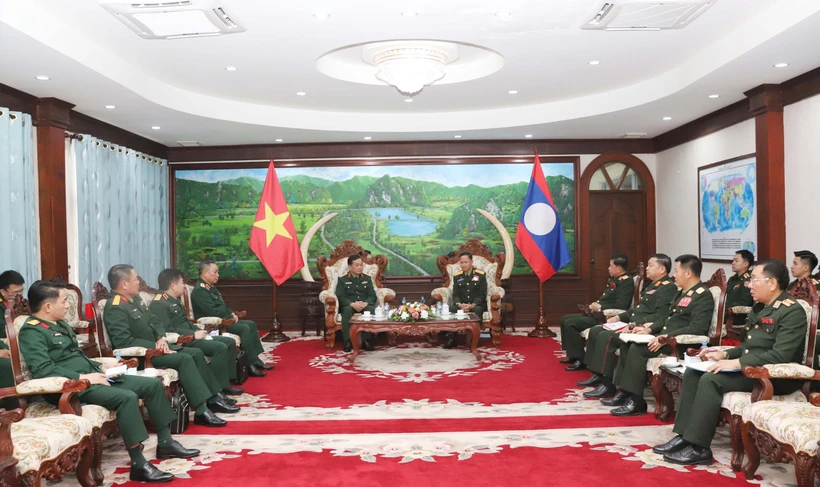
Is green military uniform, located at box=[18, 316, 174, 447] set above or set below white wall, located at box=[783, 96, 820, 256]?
below

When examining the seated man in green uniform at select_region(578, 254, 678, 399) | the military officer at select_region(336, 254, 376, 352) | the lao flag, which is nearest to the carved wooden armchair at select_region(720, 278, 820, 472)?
the seated man in green uniform at select_region(578, 254, 678, 399)

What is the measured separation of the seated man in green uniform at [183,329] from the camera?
5.99 meters

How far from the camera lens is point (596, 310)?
756 centimetres

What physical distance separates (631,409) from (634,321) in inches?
51.5

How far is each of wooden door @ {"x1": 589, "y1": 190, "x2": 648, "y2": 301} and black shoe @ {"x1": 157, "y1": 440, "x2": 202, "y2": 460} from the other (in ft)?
26.5

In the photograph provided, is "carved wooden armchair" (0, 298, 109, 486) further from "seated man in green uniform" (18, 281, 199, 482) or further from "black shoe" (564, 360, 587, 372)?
"black shoe" (564, 360, 587, 372)

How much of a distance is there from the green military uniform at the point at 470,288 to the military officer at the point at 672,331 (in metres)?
3.71

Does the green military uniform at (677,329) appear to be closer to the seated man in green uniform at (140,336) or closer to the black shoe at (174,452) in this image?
the seated man in green uniform at (140,336)

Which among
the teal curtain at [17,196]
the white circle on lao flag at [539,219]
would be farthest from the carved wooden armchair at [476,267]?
the teal curtain at [17,196]

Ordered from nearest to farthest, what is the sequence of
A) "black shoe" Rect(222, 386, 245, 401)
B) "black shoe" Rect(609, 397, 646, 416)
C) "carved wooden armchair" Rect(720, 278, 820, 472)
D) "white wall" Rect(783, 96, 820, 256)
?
"carved wooden armchair" Rect(720, 278, 820, 472)
"black shoe" Rect(609, 397, 646, 416)
"black shoe" Rect(222, 386, 245, 401)
"white wall" Rect(783, 96, 820, 256)

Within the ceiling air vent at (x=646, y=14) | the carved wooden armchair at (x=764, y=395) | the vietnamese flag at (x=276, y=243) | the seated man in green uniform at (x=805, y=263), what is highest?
the ceiling air vent at (x=646, y=14)

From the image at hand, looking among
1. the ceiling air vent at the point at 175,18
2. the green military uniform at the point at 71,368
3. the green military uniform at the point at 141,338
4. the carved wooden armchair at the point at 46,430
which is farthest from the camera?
the green military uniform at the point at 141,338

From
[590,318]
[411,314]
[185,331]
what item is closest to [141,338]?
[185,331]

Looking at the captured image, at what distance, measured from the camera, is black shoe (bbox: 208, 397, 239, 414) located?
562 cm
